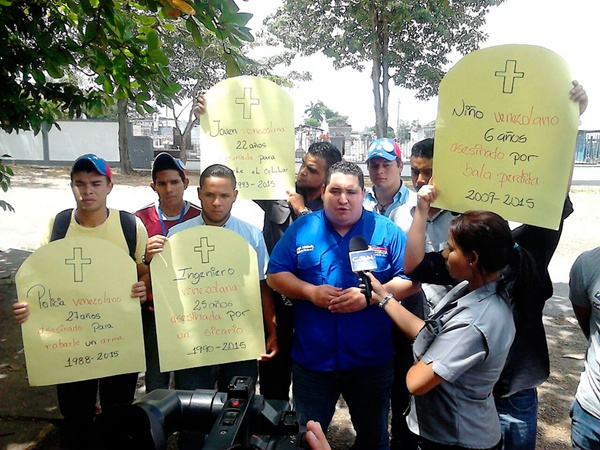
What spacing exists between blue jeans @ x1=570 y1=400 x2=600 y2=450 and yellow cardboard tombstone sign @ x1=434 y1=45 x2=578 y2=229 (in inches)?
30.0

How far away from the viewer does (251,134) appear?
2.68 meters

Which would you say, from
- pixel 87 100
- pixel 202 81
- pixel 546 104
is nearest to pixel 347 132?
pixel 202 81

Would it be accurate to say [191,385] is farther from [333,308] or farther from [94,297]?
[333,308]

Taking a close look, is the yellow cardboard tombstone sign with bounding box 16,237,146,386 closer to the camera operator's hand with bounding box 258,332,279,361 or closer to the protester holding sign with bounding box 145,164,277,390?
the protester holding sign with bounding box 145,164,277,390


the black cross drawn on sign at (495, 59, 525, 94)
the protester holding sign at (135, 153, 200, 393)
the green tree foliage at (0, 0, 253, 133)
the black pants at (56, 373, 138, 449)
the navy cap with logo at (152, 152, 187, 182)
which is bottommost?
the black pants at (56, 373, 138, 449)

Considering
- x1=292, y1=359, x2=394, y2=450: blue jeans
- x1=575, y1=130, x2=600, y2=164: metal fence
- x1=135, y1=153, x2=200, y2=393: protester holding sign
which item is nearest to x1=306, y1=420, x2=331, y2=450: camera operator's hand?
x1=292, y1=359, x2=394, y2=450: blue jeans

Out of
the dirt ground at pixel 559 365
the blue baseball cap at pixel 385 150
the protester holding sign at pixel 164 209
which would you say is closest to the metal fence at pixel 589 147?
the dirt ground at pixel 559 365

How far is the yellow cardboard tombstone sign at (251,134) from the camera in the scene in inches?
104

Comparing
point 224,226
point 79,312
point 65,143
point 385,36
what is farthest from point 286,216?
point 65,143

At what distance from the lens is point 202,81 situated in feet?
75.6

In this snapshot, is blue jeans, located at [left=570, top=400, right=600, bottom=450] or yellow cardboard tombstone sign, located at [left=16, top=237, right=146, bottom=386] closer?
blue jeans, located at [left=570, top=400, right=600, bottom=450]

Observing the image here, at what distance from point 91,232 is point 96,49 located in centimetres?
125

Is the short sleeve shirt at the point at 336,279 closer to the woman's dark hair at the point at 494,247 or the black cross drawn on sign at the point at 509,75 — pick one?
the woman's dark hair at the point at 494,247

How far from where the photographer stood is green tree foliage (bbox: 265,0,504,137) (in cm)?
1817
